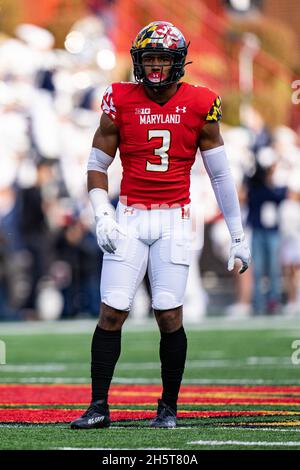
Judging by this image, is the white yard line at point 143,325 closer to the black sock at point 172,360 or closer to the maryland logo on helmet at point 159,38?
the black sock at point 172,360

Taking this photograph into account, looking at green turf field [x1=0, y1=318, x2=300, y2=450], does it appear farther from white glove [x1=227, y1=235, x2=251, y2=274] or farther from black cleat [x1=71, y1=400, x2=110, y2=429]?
white glove [x1=227, y1=235, x2=251, y2=274]

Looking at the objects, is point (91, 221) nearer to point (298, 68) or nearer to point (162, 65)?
point (298, 68)

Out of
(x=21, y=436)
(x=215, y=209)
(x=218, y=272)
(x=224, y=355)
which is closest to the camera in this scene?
(x=21, y=436)

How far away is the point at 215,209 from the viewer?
17.5 metres

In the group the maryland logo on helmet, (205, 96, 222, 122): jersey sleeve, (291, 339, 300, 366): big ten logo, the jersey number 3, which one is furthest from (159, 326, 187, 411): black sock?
(291, 339, 300, 366): big ten logo

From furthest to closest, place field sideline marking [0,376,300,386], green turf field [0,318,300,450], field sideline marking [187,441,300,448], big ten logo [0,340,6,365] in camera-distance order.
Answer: big ten logo [0,340,6,365], field sideline marking [0,376,300,386], green turf field [0,318,300,450], field sideline marking [187,441,300,448]

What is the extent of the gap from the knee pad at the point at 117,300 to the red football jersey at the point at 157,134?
44cm

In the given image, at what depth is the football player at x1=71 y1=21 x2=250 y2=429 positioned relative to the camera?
6172mm

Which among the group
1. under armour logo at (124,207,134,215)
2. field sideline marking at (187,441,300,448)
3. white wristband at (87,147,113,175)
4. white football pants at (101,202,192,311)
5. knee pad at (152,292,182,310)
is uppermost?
white wristband at (87,147,113,175)

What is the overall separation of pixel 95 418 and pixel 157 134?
1345 millimetres

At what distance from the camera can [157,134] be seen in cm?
619

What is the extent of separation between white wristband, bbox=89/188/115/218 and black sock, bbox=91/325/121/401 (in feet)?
1.79
